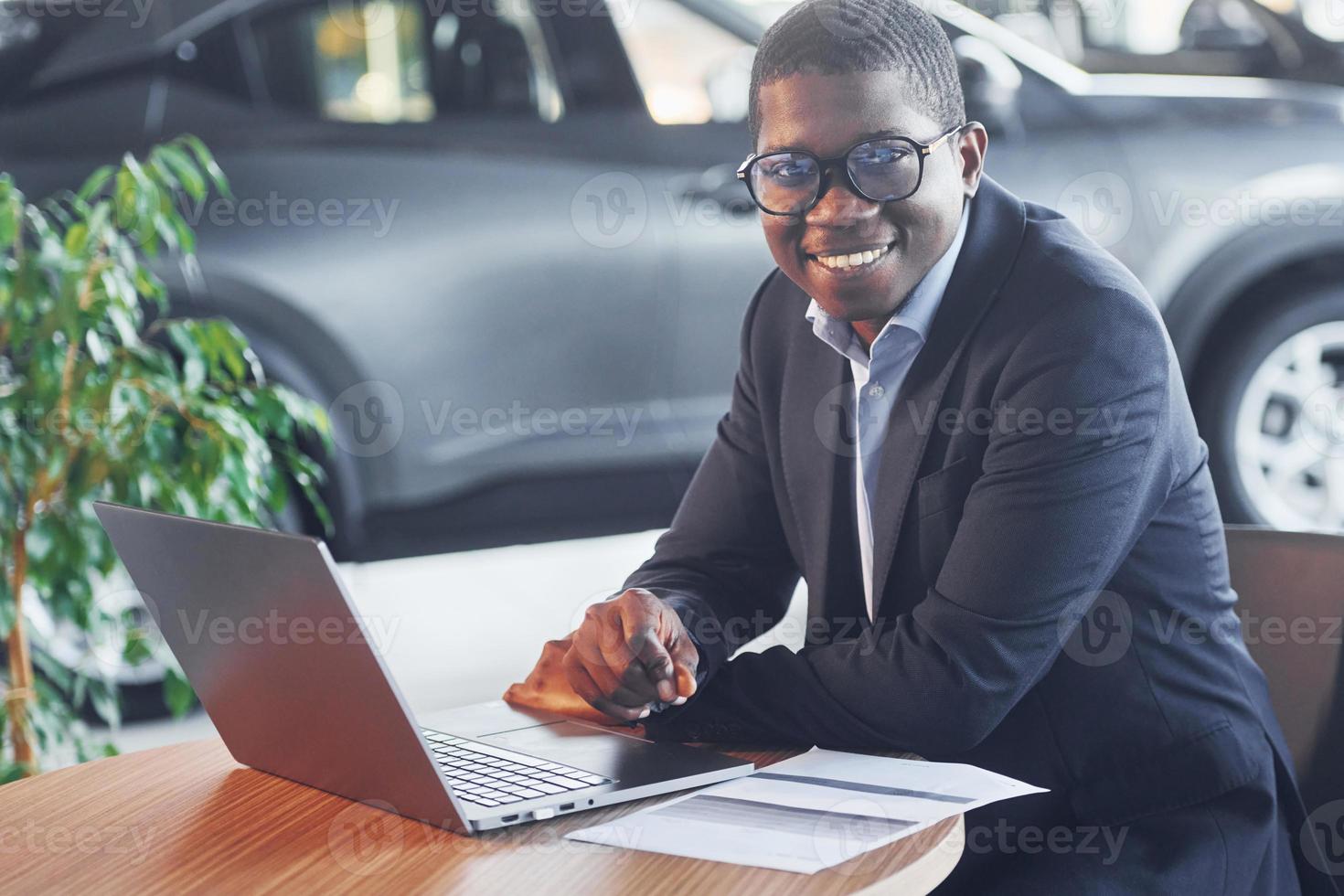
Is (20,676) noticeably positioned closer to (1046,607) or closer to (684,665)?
(684,665)

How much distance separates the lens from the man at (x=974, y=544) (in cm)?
130

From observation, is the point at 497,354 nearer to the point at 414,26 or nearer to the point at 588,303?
the point at 588,303

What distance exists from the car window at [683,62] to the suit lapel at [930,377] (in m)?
1.86

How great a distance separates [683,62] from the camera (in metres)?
3.28

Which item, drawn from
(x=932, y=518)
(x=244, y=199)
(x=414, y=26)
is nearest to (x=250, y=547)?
(x=932, y=518)

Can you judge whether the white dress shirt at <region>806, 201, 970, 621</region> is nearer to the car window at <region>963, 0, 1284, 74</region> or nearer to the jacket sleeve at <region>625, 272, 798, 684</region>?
the jacket sleeve at <region>625, 272, 798, 684</region>
